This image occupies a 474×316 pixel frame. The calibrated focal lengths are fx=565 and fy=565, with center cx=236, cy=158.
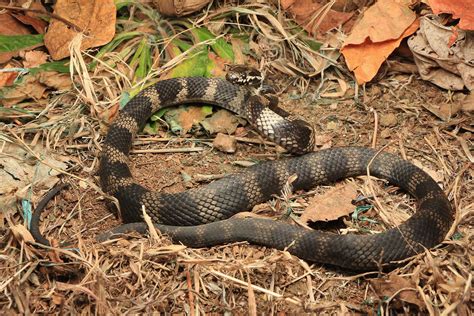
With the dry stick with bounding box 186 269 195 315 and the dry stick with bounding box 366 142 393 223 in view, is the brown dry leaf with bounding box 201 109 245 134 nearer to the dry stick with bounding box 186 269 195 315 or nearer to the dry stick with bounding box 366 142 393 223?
the dry stick with bounding box 366 142 393 223

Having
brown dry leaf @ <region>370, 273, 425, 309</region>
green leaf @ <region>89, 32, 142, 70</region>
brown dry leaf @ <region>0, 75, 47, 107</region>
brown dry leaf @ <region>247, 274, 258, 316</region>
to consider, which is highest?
green leaf @ <region>89, 32, 142, 70</region>

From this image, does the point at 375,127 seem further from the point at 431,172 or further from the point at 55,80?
the point at 55,80

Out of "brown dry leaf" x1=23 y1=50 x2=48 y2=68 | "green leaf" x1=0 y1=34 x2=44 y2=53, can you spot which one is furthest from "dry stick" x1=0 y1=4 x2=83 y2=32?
"brown dry leaf" x1=23 y1=50 x2=48 y2=68

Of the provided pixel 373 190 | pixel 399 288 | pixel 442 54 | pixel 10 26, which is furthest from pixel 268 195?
pixel 10 26

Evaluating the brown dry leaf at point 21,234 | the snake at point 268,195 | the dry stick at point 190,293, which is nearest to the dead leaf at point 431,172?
the snake at point 268,195

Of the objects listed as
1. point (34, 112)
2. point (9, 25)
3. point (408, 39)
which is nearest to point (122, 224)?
point (34, 112)

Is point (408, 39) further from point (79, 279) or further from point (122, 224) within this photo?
point (79, 279)
